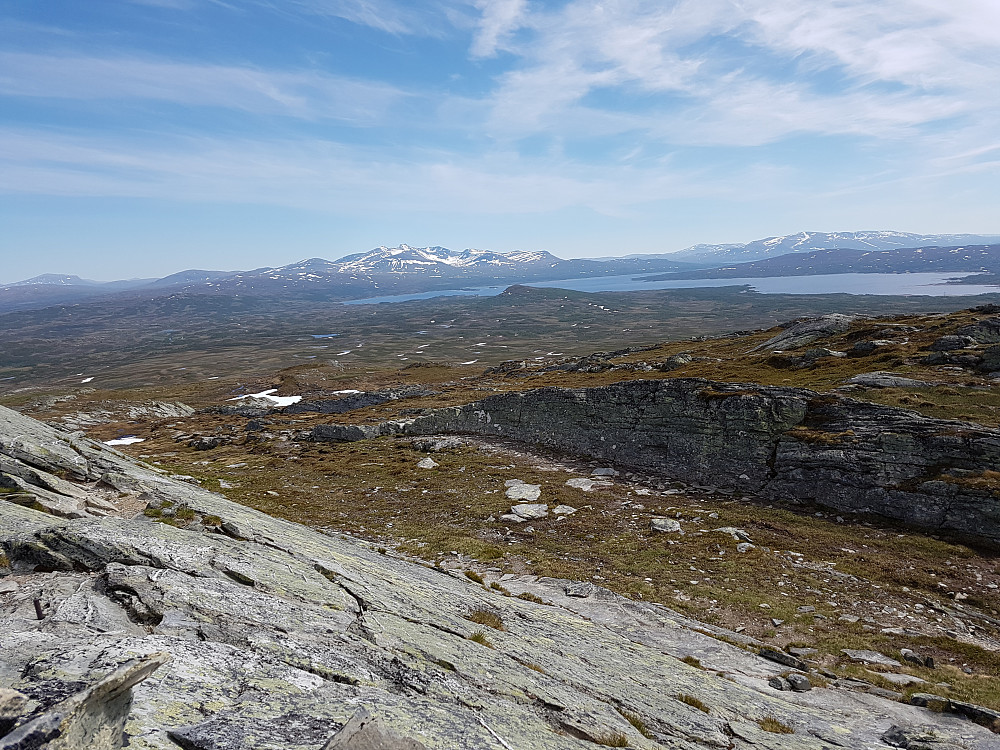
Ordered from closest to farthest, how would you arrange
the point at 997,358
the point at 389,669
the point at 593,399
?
the point at 389,669
the point at 997,358
the point at 593,399

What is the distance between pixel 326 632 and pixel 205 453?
57.0 meters

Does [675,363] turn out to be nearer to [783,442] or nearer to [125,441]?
[783,442]

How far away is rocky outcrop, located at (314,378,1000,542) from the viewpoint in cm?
2556

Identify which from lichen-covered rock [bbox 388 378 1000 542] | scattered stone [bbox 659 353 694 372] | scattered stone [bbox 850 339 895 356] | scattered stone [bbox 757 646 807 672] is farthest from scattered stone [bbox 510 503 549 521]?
scattered stone [bbox 659 353 694 372]

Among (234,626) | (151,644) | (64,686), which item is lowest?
(234,626)

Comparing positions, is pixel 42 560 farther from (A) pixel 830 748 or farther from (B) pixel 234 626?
(A) pixel 830 748

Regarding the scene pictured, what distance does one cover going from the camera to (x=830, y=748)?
11.0 m

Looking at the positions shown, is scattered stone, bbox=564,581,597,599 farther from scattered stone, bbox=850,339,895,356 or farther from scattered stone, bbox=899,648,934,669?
scattered stone, bbox=850,339,895,356

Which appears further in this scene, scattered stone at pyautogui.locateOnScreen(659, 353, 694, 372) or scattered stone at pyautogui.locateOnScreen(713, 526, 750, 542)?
scattered stone at pyautogui.locateOnScreen(659, 353, 694, 372)

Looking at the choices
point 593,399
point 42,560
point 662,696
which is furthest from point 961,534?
point 42,560

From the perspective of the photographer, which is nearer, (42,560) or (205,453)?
(42,560)

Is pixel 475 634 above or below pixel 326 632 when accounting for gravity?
below

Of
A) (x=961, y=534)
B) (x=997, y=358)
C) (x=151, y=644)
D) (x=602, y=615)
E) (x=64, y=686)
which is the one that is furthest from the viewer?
(x=997, y=358)

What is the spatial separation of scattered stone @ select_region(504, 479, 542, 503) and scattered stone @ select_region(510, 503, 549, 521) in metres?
0.99
